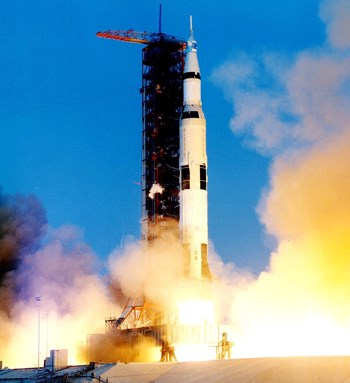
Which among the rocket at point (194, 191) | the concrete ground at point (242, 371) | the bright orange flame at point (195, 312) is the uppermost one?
the rocket at point (194, 191)

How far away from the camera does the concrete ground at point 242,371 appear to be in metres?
43.8

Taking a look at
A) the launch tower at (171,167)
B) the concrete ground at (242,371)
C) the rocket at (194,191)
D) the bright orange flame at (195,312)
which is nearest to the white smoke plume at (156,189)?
the launch tower at (171,167)

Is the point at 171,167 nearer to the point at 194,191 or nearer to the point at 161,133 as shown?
the point at 161,133

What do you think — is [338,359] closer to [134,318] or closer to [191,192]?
[191,192]

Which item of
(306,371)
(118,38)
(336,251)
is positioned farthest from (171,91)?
(306,371)

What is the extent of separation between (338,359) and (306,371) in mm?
1629

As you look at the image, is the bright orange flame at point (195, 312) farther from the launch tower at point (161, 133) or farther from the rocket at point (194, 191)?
the launch tower at point (161, 133)

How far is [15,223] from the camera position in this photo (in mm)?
74250

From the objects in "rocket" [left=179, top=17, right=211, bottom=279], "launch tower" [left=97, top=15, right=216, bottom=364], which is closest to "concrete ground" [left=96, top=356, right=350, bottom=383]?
"launch tower" [left=97, top=15, right=216, bottom=364]

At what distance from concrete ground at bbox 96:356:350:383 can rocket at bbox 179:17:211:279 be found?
11.0 metres

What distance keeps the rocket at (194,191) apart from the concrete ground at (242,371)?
1099 cm

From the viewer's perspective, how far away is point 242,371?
4662 cm

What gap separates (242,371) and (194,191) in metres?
17.0

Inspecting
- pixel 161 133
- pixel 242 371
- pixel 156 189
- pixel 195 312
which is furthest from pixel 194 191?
pixel 242 371
